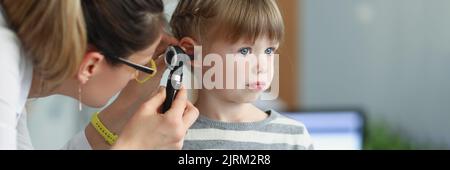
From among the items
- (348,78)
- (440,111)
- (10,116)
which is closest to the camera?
(10,116)

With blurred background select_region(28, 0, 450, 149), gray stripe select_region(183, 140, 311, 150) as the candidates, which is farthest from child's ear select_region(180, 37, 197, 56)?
blurred background select_region(28, 0, 450, 149)

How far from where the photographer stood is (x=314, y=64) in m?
1.80

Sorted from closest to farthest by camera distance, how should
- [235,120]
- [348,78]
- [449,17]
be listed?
[235,120]
[449,17]
[348,78]

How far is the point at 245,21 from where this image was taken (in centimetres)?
69

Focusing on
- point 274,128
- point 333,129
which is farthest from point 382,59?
point 274,128

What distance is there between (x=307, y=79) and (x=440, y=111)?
0.36m

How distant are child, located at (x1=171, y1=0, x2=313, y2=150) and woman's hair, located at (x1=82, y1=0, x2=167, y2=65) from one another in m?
0.03

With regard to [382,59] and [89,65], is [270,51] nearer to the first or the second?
[89,65]

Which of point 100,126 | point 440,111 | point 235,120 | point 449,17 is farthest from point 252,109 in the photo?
point 440,111

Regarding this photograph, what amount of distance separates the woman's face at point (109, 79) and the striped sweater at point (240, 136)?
10 cm

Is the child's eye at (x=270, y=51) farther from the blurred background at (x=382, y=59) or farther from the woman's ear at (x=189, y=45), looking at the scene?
the blurred background at (x=382, y=59)

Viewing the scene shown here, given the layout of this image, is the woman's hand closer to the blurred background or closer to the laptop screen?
the laptop screen

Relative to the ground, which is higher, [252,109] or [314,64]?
[252,109]
